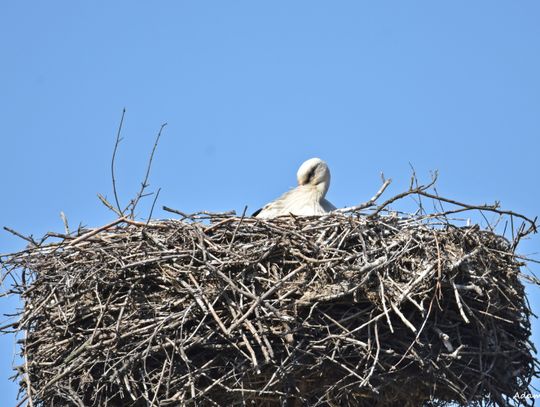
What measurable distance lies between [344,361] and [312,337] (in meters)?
0.18

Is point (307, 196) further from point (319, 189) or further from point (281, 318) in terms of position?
point (281, 318)

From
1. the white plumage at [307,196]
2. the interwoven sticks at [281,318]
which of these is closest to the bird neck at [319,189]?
the white plumage at [307,196]

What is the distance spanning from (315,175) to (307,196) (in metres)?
0.27

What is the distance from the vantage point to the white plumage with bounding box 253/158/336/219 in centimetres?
762

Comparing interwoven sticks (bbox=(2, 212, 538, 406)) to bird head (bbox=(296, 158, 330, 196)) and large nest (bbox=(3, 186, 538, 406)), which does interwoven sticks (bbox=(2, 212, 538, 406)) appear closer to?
large nest (bbox=(3, 186, 538, 406))

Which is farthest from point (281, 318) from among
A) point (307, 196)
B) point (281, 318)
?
point (307, 196)

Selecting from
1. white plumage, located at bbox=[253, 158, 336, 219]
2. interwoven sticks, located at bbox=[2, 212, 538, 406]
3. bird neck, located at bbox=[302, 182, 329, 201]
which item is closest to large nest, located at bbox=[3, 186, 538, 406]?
interwoven sticks, located at bbox=[2, 212, 538, 406]

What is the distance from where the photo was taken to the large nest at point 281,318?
5766 millimetres

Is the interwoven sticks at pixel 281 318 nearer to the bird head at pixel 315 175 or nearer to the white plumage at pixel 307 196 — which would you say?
the white plumage at pixel 307 196

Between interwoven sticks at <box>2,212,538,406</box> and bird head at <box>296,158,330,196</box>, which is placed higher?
bird head at <box>296,158,330,196</box>

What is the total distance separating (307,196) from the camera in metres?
7.85

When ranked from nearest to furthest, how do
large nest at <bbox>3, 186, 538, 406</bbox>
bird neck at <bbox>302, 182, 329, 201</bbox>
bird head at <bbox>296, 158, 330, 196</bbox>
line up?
large nest at <bbox>3, 186, 538, 406</bbox> → bird neck at <bbox>302, 182, 329, 201</bbox> → bird head at <bbox>296, 158, 330, 196</bbox>

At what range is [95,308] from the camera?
19.7 ft

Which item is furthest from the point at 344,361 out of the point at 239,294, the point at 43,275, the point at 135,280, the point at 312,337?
the point at 43,275
